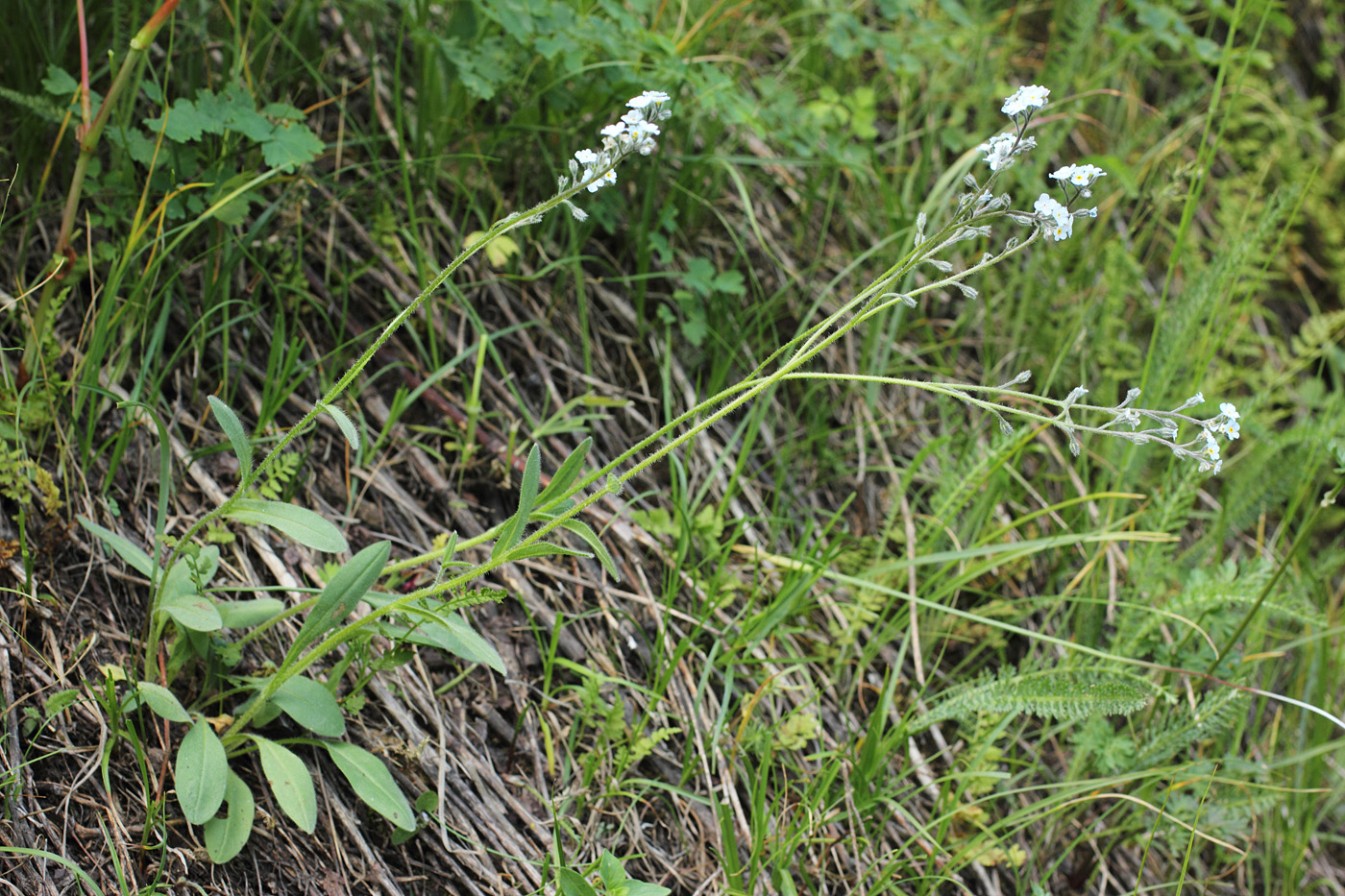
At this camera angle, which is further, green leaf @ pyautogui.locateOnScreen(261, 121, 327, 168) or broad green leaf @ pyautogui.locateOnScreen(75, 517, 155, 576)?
green leaf @ pyautogui.locateOnScreen(261, 121, 327, 168)

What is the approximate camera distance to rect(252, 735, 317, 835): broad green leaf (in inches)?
55.2

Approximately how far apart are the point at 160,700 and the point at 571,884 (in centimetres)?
67

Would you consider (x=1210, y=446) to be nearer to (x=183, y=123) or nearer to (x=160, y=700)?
(x=160, y=700)

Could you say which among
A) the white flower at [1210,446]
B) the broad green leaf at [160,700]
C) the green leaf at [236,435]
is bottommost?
the broad green leaf at [160,700]

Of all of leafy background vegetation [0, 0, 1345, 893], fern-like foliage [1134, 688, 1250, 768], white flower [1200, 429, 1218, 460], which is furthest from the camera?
fern-like foliage [1134, 688, 1250, 768]

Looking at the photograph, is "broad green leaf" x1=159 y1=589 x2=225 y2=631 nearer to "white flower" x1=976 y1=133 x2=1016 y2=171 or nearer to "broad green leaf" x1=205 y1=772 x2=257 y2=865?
"broad green leaf" x1=205 y1=772 x2=257 y2=865

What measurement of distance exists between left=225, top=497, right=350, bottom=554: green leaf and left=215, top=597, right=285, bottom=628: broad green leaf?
19 cm

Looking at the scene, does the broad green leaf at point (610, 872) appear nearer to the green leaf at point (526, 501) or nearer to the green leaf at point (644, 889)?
the green leaf at point (644, 889)

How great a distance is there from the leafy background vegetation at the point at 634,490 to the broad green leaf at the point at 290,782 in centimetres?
13

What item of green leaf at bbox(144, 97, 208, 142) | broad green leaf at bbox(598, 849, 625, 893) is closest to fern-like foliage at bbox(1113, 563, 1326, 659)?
broad green leaf at bbox(598, 849, 625, 893)

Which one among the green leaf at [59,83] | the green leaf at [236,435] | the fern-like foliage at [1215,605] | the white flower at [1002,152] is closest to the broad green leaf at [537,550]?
the green leaf at [236,435]

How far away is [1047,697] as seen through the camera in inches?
73.7

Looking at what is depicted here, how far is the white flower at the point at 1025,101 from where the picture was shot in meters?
1.19

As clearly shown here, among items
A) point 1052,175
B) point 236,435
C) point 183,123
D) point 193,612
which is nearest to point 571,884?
point 193,612
